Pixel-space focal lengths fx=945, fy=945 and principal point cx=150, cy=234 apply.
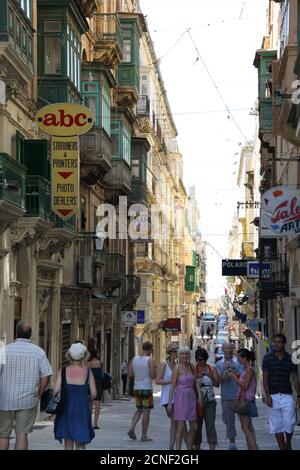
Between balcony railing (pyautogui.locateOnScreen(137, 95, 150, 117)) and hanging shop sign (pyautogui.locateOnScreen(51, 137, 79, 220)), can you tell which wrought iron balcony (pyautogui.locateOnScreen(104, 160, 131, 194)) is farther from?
balcony railing (pyautogui.locateOnScreen(137, 95, 150, 117))

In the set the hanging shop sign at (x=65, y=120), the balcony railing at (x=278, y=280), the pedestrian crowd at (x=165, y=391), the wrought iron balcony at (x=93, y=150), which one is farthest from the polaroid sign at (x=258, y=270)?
the pedestrian crowd at (x=165, y=391)

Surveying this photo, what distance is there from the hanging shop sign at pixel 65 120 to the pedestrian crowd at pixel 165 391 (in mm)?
5916

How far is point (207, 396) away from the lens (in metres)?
12.7

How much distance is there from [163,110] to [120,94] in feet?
Answer: 94.2

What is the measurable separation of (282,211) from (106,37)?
653 inches

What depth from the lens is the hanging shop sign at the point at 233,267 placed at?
32656mm

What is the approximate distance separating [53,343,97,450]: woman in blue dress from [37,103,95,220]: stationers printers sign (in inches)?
401

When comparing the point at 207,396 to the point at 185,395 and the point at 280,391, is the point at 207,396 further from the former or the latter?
the point at 280,391

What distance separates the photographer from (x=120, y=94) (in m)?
38.3

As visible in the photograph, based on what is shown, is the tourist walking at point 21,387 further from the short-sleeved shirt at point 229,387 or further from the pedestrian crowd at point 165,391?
the short-sleeved shirt at point 229,387

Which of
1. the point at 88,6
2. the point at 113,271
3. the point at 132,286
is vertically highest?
the point at 88,6

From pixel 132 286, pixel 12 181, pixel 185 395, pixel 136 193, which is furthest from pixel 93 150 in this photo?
pixel 185 395

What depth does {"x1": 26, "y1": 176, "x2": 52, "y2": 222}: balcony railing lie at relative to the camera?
64.2 feet
